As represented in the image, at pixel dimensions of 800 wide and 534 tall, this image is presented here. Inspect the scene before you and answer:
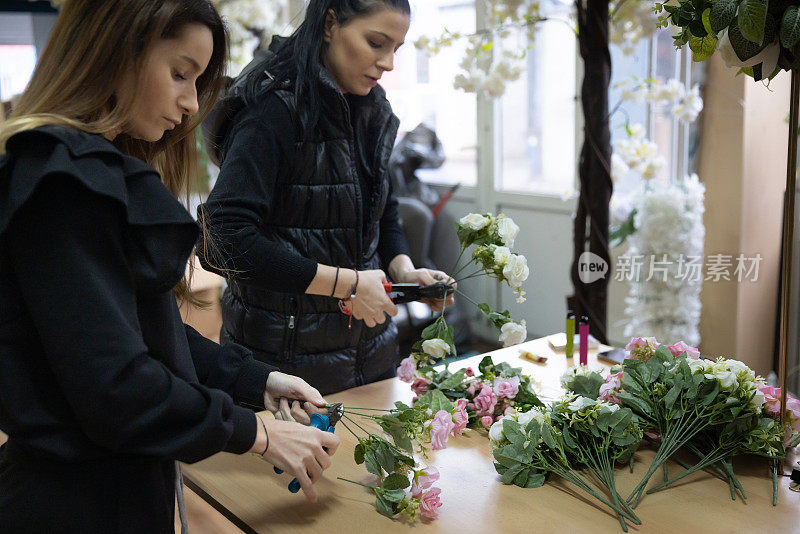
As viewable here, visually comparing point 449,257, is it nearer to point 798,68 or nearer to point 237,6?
point 237,6

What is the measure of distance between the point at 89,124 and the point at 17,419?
37cm

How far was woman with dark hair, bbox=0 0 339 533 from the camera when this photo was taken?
33.1 inches

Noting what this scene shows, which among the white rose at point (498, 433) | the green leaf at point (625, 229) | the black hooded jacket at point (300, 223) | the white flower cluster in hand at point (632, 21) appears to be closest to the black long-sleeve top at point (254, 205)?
the black hooded jacket at point (300, 223)

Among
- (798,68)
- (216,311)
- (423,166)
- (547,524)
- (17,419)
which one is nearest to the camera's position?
(17,419)

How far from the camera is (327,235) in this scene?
1.78 meters

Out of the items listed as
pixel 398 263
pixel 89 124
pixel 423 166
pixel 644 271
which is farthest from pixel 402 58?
pixel 89 124

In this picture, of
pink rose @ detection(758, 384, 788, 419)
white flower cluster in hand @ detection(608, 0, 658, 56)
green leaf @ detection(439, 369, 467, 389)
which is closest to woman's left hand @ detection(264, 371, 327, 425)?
green leaf @ detection(439, 369, 467, 389)

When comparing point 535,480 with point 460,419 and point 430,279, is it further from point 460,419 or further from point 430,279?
point 430,279

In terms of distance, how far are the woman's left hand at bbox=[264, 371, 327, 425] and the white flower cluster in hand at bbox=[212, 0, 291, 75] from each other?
13.8 feet

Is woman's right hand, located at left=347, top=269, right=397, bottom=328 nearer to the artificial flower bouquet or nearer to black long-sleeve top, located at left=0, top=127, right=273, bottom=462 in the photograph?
the artificial flower bouquet

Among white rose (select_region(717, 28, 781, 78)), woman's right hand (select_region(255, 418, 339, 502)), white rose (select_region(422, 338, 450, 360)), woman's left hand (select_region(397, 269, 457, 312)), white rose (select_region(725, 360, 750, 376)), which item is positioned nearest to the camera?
woman's right hand (select_region(255, 418, 339, 502))

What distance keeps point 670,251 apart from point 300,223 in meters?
2.06

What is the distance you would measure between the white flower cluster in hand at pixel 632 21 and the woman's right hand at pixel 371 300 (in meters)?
1.60

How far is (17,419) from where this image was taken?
903 millimetres
